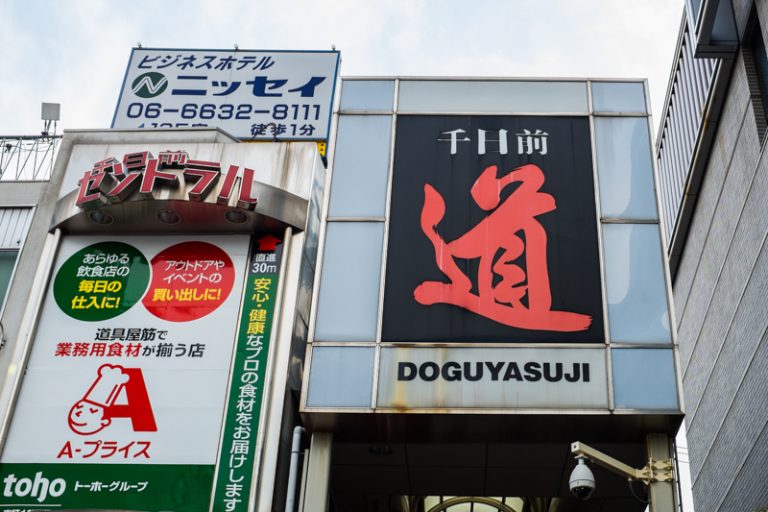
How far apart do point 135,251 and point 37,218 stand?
278cm

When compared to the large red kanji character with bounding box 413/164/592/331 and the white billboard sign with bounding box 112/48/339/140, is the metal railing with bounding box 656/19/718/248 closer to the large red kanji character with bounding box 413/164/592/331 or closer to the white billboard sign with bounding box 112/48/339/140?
the large red kanji character with bounding box 413/164/592/331

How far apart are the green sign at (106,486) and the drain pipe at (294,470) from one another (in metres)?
1.45

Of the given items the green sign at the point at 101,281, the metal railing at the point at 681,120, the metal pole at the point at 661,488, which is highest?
the metal railing at the point at 681,120

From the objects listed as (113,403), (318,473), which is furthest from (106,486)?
(318,473)

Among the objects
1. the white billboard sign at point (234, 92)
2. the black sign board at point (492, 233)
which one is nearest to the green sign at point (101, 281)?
the black sign board at point (492, 233)

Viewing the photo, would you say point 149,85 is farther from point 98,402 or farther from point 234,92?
point 98,402

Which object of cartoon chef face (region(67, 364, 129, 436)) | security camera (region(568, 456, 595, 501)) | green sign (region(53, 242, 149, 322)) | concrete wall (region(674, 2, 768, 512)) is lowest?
security camera (region(568, 456, 595, 501))

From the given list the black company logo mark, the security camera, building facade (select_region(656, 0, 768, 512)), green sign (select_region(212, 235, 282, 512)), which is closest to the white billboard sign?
the black company logo mark

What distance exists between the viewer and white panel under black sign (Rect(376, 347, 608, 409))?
16766 mm

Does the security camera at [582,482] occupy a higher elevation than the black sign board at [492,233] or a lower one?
lower

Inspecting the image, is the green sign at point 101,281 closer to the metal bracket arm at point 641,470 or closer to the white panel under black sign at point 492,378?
the white panel under black sign at point 492,378

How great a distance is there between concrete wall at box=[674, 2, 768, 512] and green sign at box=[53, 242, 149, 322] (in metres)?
15.4

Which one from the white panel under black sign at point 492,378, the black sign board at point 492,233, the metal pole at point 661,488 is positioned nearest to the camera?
the metal pole at point 661,488

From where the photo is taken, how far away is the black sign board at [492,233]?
1786cm
